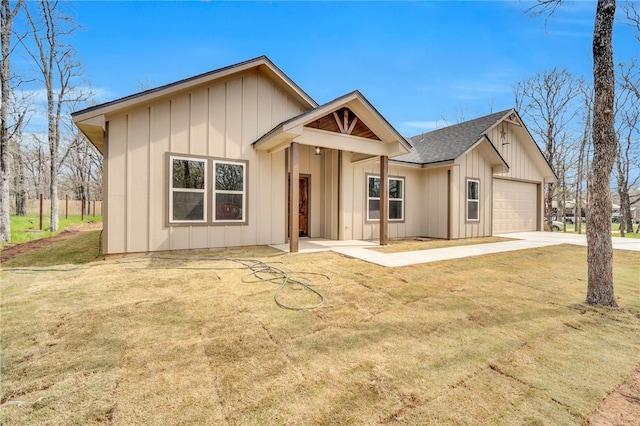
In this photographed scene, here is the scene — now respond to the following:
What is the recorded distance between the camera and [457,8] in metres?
8.21

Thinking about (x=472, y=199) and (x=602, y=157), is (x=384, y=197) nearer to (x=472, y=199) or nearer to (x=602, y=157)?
(x=602, y=157)

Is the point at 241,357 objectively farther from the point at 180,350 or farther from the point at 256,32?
the point at 256,32

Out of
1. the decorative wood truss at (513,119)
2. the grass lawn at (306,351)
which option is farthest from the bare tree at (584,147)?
the grass lawn at (306,351)

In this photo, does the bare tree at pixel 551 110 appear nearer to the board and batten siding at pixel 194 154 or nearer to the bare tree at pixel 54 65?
the board and batten siding at pixel 194 154

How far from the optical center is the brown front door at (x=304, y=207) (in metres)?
9.66

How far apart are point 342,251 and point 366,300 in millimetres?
3321

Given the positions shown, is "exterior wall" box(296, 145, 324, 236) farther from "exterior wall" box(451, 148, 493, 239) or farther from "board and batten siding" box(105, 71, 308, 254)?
"exterior wall" box(451, 148, 493, 239)

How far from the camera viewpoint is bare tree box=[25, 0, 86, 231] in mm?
12898

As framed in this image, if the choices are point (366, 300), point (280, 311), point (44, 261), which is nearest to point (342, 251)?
point (366, 300)

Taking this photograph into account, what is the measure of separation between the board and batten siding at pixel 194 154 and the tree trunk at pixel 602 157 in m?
6.50

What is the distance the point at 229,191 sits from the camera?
7.25m

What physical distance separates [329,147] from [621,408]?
6.27 metres

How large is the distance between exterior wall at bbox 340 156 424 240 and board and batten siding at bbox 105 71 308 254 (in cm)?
234

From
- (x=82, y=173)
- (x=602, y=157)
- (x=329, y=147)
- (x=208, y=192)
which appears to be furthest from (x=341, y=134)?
(x=82, y=173)
